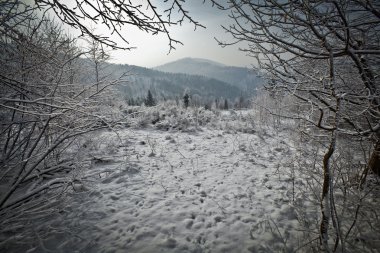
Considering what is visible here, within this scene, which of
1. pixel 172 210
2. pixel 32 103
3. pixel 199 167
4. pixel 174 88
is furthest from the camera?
pixel 174 88

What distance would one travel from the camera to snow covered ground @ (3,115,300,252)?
3.13 metres

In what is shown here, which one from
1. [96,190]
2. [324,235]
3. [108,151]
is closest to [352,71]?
[324,235]

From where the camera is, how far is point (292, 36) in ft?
7.73

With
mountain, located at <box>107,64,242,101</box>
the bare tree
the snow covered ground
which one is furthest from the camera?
mountain, located at <box>107,64,242,101</box>

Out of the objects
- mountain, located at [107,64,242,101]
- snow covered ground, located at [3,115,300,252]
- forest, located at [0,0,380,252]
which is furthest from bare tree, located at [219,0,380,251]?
mountain, located at [107,64,242,101]

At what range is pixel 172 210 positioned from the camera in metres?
3.95

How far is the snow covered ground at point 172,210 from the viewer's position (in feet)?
10.3

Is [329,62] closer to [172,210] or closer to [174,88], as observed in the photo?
[172,210]

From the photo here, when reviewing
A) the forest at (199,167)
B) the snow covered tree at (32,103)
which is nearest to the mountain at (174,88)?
the forest at (199,167)

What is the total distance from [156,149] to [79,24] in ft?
18.6

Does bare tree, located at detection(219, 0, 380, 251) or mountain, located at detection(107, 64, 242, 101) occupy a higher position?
mountain, located at detection(107, 64, 242, 101)

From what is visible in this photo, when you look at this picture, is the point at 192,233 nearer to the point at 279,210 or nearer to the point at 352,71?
the point at 279,210

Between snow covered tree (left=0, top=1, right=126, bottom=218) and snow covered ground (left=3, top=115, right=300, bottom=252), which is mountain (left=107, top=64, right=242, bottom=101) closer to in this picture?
snow covered ground (left=3, top=115, right=300, bottom=252)

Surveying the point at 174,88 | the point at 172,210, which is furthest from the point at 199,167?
the point at 174,88
